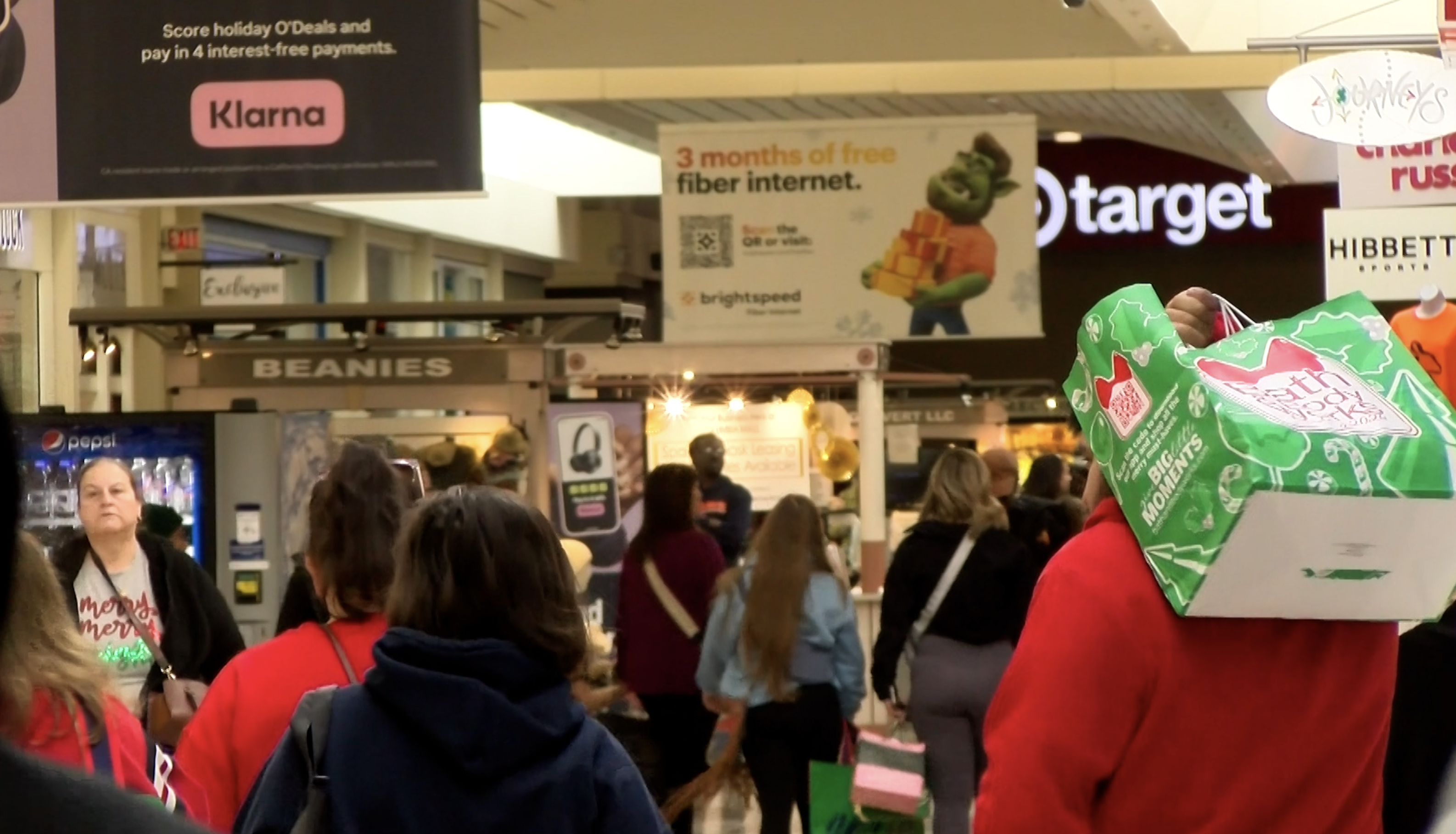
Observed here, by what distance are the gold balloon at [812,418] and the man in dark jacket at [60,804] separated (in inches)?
480

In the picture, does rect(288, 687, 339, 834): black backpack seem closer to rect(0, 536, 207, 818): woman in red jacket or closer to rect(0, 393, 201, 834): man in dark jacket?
rect(0, 536, 207, 818): woman in red jacket

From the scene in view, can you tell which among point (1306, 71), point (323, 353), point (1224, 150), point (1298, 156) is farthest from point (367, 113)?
point (1224, 150)

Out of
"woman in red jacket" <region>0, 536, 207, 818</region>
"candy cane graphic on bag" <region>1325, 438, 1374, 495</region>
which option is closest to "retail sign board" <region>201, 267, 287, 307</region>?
"woman in red jacket" <region>0, 536, 207, 818</region>

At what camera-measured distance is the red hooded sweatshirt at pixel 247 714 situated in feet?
10.0

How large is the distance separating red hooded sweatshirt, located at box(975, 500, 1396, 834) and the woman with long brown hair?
4.61 m

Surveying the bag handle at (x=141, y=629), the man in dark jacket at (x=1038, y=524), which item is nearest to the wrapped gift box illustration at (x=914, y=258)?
the man in dark jacket at (x=1038, y=524)

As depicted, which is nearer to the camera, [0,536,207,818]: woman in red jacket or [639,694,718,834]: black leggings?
[0,536,207,818]: woman in red jacket

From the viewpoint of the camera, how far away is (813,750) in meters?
6.93

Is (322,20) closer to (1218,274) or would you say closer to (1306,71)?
(1306,71)

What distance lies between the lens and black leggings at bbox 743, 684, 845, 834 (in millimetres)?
6875

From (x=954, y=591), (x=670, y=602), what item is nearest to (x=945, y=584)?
(x=954, y=591)

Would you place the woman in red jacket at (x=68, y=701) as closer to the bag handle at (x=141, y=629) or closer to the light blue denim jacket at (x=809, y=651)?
the bag handle at (x=141, y=629)

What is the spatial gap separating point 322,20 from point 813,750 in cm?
301

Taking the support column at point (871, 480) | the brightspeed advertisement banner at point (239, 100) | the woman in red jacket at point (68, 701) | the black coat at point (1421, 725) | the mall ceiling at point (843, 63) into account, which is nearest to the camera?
the woman in red jacket at point (68, 701)
